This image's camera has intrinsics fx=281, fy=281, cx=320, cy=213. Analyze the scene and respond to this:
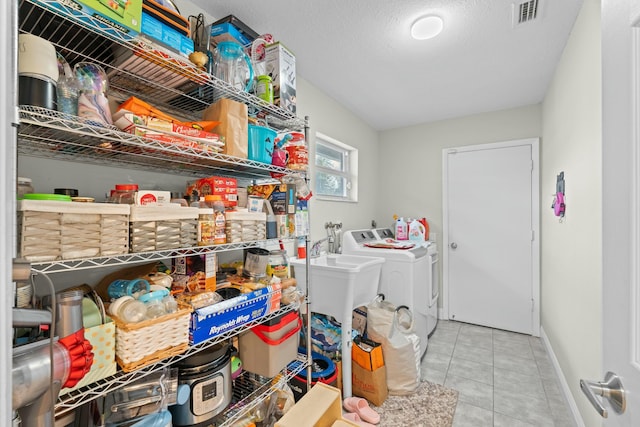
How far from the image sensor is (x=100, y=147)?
1.02 metres

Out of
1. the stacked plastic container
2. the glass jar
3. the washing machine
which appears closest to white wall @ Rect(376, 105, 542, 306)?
the washing machine

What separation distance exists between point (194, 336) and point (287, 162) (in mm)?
944

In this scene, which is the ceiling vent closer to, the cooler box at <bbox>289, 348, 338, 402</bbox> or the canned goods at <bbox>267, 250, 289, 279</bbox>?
the canned goods at <bbox>267, 250, 289, 279</bbox>

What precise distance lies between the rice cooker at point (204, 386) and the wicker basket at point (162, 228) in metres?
0.51

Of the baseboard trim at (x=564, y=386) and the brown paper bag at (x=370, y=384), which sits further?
the brown paper bag at (x=370, y=384)

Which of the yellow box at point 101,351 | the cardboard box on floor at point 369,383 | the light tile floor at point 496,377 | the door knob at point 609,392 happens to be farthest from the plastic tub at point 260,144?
the light tile floor at point 496,377

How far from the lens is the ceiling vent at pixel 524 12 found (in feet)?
5.24

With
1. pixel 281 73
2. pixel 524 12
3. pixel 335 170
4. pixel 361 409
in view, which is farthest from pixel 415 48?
pixel 361 409

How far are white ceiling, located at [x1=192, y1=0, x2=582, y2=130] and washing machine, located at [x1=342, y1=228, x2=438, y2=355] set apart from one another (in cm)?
147

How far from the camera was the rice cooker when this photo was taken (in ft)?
3.61

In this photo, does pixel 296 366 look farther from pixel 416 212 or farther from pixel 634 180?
pixel 416 212

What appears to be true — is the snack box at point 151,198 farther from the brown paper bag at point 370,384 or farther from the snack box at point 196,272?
the brown paper bag at point 370,384

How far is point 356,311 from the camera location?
2.21 meters

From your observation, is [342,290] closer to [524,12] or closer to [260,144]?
[260,144]
